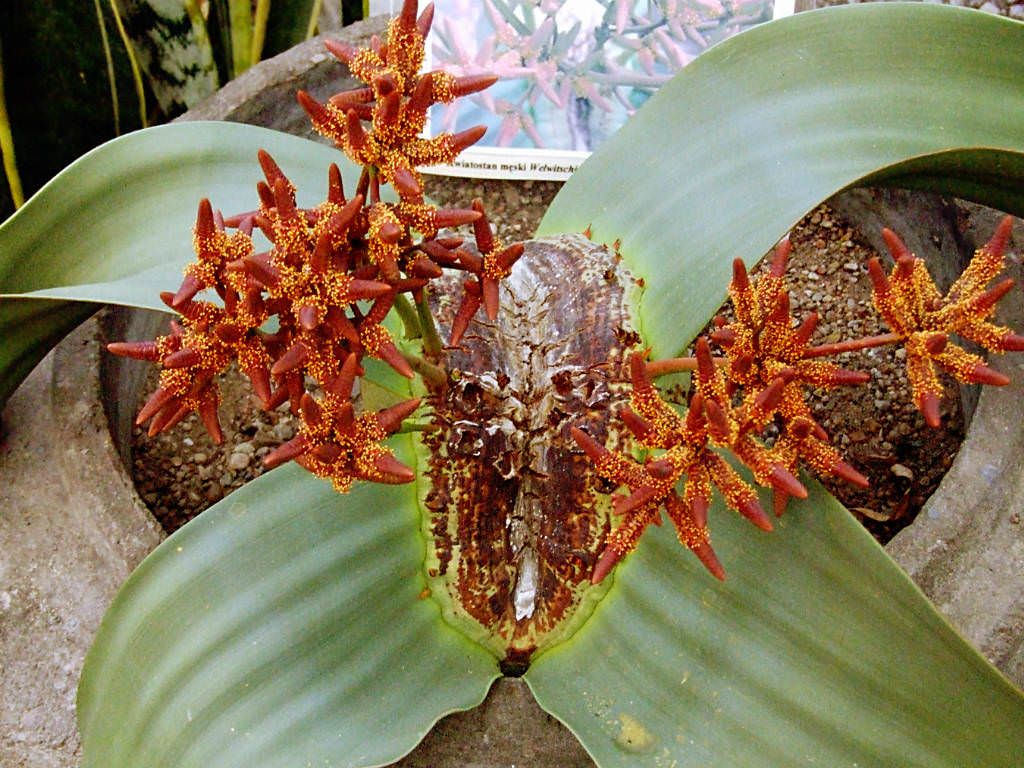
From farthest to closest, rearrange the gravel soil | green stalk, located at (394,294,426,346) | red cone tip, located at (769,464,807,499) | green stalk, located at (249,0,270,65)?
green stalk, located at (249,0,270,65) < the gravel soil < green stalk, located at (394,294,426,346) < red cone tip, located at (769,464,807,499)

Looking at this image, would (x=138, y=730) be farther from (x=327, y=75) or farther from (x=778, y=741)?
(x=327, y=75)

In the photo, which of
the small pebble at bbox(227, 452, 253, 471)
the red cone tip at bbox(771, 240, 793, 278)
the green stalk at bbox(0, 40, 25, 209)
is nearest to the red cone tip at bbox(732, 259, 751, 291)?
the red cone tip at bbox(771, 240, 793, 278)

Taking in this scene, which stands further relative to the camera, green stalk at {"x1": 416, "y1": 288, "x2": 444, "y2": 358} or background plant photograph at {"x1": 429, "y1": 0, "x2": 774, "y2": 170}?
background plant photograph at {"x1": 429, "y1": 0, "x2": 774, "y2": 170}

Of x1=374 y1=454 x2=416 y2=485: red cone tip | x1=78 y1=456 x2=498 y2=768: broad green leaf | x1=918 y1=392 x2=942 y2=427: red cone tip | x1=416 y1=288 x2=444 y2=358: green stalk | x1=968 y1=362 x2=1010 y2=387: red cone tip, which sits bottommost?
x1=78 y1=456 x2=498 y2=768: broad green leaf

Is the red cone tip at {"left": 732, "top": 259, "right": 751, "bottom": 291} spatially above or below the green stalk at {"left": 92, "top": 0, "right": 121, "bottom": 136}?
above

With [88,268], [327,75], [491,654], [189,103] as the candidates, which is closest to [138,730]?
[491,654]

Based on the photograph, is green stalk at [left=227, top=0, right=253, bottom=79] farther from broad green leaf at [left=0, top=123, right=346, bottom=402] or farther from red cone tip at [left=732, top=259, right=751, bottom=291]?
red cone tip at [left=732, top=259, right=751, bottom=291]

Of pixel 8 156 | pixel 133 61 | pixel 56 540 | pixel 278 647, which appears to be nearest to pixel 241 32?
pixel 133 61

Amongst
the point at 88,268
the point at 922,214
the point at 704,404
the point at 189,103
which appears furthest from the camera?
the point at 189,103
